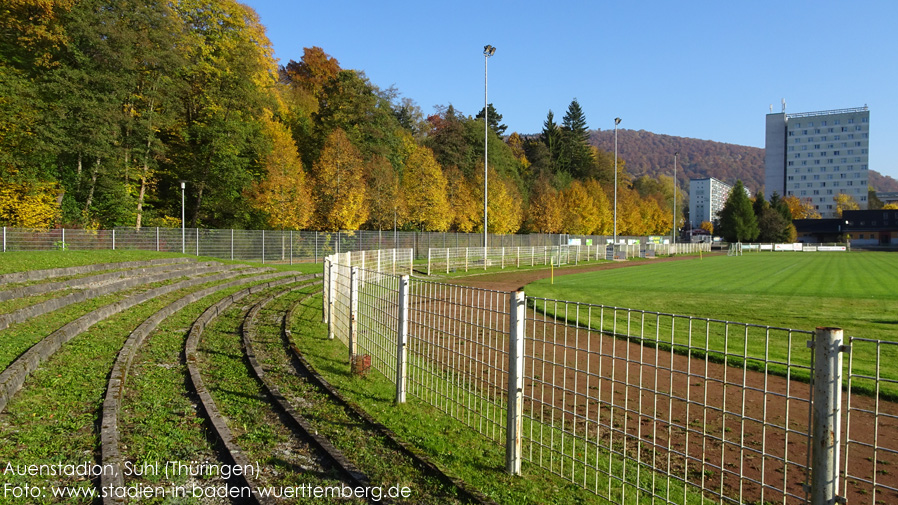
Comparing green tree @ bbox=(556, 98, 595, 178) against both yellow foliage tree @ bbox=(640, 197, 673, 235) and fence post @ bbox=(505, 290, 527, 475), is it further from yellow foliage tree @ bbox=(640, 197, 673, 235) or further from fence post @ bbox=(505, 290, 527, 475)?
fence post @ bbox=(505, 290, 527, 475)

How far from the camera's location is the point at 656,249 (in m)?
63.6

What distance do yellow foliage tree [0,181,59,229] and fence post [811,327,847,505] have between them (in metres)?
31.8

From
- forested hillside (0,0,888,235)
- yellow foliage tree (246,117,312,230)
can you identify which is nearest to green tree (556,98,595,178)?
forested hillside (0,0,888,235)

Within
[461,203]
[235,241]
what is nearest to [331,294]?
[235,241]

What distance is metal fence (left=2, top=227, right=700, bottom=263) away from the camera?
82.7ft

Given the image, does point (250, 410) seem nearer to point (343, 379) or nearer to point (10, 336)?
point (343, 379)

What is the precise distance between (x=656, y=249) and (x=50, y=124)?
2269 inches


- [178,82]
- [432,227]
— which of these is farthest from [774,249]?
[178,82]

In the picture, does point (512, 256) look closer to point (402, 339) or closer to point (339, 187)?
point (339, 187)

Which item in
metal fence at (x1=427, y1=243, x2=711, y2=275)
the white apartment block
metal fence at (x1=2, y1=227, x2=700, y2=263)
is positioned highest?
the white apartment block

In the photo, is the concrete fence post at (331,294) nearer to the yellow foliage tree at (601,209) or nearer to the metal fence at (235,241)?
the metal fence at (235,241)

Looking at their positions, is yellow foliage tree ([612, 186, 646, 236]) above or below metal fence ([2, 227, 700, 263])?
above

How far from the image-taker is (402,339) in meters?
6.32

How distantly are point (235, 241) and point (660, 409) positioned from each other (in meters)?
30.7
